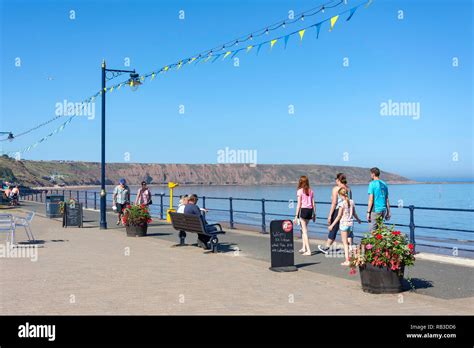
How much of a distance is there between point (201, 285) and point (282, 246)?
2109mm

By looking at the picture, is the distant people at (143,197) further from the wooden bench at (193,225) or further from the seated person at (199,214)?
the seated person at (199,214)

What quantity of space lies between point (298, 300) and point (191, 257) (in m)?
4.75

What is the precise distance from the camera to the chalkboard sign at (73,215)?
65.1 ft

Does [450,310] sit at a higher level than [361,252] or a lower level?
lower

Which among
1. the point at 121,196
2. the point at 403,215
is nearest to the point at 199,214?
the point at 121,196

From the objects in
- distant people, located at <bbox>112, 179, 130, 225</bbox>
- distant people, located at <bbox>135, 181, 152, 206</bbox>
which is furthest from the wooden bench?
distant people, located at <bbox>112, 179, 130, 225</bbox>

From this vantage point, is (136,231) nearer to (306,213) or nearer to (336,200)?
(306,213)

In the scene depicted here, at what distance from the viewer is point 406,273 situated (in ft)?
32.2

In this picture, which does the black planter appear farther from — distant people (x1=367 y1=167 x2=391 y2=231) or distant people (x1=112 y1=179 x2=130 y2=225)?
distant people (x1=112 y1=179 x2=130 y2=225)
